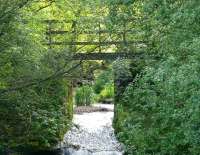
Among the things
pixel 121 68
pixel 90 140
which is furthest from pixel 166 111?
pixel 90 140

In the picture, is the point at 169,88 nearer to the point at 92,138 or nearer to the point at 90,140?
the point at 90,140

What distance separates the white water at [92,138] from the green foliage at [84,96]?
4.43 meters

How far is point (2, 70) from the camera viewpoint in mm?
13141

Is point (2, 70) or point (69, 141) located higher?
point (2, 70)

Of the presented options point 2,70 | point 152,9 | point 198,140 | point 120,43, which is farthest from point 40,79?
point 198,140

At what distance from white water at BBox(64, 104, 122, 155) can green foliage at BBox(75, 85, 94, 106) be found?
14.5 feet

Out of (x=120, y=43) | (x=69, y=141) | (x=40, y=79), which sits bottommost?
(x=69, y=141)

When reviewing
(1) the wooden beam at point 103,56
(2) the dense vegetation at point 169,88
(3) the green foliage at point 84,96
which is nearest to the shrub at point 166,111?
(2) the dense vegetation at point 169,88

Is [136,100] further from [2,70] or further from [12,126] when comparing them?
[12,126]

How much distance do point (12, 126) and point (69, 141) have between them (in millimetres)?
4051

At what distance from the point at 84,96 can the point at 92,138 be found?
10659mm

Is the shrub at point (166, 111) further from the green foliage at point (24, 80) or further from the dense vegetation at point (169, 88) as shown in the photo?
the green foliage at point (24, 80)

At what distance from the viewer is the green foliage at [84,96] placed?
99.8 feet

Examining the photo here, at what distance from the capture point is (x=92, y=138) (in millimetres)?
20391
